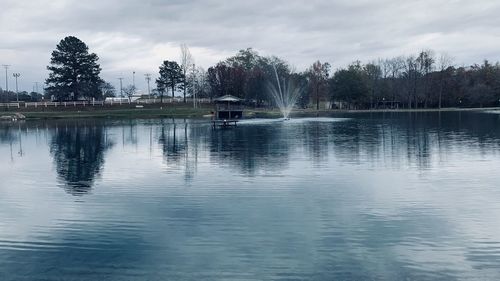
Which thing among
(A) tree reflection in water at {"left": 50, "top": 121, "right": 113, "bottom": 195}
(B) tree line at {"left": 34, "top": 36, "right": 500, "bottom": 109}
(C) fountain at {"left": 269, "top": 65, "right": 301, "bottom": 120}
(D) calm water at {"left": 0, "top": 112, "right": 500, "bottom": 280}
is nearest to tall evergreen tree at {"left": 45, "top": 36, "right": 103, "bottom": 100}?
(B) tree line at {"left": 34, "top": 36, "right": 500, "bottom": 109}

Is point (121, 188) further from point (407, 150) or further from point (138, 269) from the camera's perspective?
point (407, 150)

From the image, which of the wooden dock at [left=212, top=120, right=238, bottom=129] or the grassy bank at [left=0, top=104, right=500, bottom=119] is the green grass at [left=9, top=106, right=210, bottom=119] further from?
the wooden dock at [left=212, top=120, right=238, bottom=129]

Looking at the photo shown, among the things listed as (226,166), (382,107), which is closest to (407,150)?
(226,166)

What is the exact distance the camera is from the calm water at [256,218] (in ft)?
27.6

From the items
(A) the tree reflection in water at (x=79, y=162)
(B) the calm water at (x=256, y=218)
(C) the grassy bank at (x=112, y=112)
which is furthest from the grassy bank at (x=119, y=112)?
(B) the calm water at (x=256, y=218)

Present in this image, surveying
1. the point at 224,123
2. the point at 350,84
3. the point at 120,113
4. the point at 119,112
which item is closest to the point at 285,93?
the point at 350,84

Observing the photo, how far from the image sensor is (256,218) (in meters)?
11.5

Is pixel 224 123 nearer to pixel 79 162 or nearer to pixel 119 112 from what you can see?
pixel 79 162

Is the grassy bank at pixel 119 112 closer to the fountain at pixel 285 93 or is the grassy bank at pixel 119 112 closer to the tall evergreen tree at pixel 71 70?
the tall evergreen tree at pixel 71 70

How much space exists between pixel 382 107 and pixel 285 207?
343 feet

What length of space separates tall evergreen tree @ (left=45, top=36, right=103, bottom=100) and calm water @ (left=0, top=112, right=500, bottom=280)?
67.5 m

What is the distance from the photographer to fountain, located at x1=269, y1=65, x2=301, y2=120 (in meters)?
99.3

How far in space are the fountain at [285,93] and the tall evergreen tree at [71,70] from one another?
35.5 metres

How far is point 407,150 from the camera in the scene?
80.0ft
